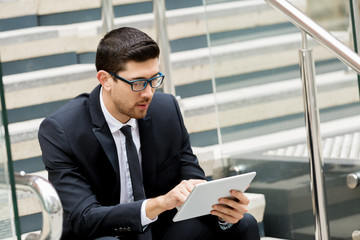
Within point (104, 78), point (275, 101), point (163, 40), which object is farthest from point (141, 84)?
point (163, 40)

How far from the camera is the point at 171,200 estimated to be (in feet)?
6.17

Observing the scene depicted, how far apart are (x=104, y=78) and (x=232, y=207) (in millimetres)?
505

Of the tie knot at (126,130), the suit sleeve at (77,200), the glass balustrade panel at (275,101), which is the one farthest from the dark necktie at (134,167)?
the glass balustrade panel at (275,101)

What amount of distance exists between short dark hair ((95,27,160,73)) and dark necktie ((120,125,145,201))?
19cm

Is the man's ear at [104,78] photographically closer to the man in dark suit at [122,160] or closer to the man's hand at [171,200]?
the man in dark suit at [122,160]

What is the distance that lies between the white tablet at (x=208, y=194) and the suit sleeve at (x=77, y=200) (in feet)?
0.54

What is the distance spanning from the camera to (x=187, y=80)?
350cm

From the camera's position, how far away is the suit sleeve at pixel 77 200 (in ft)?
6.39

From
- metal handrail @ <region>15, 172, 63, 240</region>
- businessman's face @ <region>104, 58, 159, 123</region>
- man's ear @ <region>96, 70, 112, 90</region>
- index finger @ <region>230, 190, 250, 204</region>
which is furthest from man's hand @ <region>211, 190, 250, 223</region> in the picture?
metal handrail @ <region>15, 172, 63, 240</region>

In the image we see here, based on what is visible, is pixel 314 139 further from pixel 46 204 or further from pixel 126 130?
pixel 46 204

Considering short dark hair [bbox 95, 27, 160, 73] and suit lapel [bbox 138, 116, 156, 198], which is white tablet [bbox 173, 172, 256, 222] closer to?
suit lapel [bbox 138, 116, 156, 198]

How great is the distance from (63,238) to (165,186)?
0.33 m

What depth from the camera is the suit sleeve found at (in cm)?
195

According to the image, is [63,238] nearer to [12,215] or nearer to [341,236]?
[12,215]
